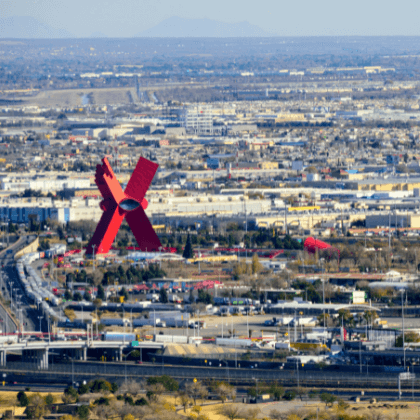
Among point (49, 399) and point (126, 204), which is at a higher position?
point (126, 204)

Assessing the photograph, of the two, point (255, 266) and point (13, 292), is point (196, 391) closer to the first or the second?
point (13, 292)

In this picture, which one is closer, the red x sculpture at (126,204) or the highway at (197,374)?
the highway at (197,374)

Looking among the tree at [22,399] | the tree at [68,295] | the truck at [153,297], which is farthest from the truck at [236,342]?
the tree at [68,295]

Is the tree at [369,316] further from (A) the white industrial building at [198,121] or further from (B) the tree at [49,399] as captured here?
(A) the white industrial building at [198,121]

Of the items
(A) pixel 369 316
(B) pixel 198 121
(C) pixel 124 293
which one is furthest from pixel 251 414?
(B) pixel 198 121

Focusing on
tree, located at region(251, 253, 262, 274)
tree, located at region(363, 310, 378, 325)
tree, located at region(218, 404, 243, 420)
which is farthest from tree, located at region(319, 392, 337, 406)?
tree, located at region(251, 253, 262, 274)

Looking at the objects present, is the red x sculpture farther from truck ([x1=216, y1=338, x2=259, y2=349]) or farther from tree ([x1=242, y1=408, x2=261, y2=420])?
tree ([x1=242, y1=408, x2=261, y2=420])
